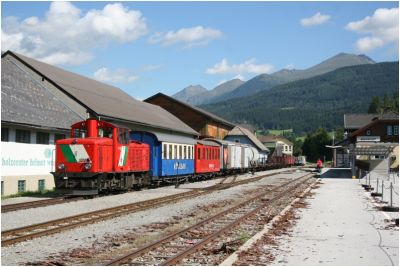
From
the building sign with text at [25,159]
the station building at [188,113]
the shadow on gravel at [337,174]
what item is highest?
the station building at [188,113]

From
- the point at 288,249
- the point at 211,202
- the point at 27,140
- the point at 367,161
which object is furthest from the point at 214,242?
the point at 367,161

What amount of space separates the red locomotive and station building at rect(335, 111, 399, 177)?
26.6 metres

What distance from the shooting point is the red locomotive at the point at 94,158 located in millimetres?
21438

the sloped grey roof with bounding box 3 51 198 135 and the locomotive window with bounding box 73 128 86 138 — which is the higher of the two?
the sloped grey roof with bounding box 3 51 198 135

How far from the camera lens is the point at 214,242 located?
11891mm

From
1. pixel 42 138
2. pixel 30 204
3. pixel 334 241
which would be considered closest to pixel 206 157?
pixel 42 138

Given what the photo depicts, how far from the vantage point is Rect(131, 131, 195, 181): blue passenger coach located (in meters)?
29.1

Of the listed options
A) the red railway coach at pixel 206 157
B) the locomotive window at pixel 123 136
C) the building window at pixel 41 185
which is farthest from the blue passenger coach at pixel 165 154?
the building window at pixel 41 185

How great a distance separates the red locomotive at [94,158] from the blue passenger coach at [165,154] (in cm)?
406

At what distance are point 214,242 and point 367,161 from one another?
41101 mm

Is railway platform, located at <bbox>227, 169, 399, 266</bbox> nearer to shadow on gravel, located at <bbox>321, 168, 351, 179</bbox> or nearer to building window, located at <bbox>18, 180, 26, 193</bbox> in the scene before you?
building window, located at <bbox>18, 180, 26, 193</bbox>

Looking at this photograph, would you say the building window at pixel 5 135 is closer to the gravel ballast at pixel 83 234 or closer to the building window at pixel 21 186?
the building window at pixel 21 186

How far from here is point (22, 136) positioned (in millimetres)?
26016

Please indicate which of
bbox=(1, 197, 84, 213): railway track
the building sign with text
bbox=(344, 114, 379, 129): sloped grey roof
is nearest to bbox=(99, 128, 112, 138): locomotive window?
bbox=(1, 197, 84, 213): railway track
